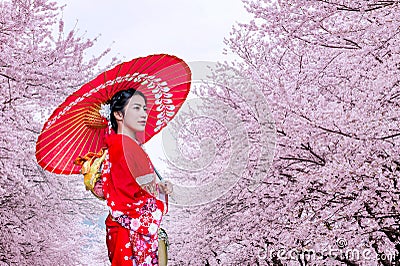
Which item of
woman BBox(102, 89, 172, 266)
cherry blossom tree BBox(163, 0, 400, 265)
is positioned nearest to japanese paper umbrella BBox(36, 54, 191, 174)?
woman BBox(102, 89, 172, 266)

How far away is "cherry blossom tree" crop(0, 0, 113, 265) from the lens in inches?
320

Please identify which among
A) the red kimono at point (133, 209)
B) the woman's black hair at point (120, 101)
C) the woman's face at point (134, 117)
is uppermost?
the woman's black hair at point (120, 101)

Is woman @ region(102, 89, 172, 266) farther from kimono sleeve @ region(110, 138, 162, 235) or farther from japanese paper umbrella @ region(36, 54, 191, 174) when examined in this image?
japanese paper umbrella @ region(36, 54, 191, 174)

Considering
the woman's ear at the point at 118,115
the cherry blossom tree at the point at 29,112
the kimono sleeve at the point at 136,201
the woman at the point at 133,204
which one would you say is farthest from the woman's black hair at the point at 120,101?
the cherry blossom tree at the point at 29,112

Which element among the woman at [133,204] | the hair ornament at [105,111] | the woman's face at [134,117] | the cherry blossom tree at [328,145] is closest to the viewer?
the woman at [133,204]

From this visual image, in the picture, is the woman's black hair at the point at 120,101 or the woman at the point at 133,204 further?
the woman's black hair at the point at 120,101

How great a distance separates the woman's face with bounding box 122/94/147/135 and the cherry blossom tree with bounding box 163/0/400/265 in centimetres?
118

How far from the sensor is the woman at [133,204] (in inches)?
146

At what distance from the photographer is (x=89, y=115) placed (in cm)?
438

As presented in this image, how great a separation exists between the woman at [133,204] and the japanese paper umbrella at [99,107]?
1.01ft

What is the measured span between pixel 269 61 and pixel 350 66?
11.7ft

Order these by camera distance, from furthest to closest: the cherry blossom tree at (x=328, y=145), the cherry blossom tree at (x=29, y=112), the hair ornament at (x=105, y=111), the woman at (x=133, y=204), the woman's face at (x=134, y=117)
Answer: the cherry blossom tree at (x=29, y=112)
the cherry blossom tree at (x=328, y=145)
the hair ornament at (x=105, y=111)
the woman's face at (x=134, y=117)
the woman at (x=133, y=204)

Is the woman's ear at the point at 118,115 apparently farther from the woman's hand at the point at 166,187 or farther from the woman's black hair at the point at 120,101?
the woman's hand at the point at 166,187

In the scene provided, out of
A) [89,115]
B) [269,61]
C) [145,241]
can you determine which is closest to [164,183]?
[145,241]
